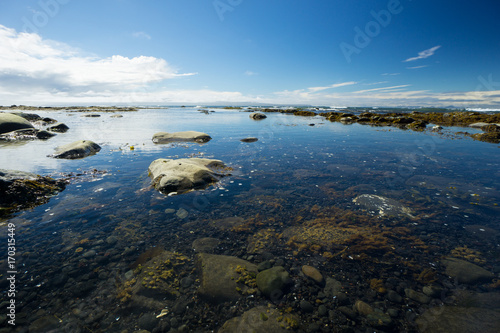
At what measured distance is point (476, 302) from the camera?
461 cm

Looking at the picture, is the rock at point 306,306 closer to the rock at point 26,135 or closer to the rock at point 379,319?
the rock at point 379,319

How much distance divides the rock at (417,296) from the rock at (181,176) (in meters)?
9.47

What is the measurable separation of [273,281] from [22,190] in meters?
11.8

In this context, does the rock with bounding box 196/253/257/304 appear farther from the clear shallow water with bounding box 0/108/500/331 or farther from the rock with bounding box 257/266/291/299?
the clear shallow water with bounding box 0/108/500/331

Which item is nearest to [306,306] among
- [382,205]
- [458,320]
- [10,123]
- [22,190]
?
[458,320]

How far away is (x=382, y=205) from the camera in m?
9.14

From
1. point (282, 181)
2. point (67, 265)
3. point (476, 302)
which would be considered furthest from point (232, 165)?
point (476, 302)

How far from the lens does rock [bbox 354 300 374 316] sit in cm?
450

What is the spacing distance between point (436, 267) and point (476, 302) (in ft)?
3.81

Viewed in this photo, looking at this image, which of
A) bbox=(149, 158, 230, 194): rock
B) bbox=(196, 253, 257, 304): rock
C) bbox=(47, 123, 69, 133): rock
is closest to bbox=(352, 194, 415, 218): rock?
bbox=(196, 253, 257, 304): rock

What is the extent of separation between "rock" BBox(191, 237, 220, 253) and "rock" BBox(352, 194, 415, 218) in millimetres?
6929

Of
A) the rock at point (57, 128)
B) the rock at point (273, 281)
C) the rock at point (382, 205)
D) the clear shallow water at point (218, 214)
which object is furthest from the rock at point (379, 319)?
the rock at point (57, 128)

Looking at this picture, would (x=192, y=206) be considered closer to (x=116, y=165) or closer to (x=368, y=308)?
(x=368, y=308)

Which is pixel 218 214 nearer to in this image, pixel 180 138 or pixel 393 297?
pixel 393 297
